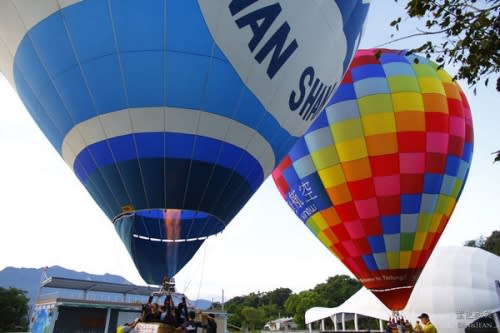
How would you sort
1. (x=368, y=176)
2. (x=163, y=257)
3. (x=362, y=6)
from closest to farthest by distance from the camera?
(x=163, y=257), (x=362, y=6), (x=368, y=176)

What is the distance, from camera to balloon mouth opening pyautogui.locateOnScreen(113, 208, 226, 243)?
19.3 ft

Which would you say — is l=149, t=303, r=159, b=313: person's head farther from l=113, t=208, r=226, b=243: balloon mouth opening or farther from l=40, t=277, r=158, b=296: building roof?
l=40, t=277, r=158, b=296: building roof

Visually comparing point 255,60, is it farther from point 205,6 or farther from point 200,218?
point 200,218

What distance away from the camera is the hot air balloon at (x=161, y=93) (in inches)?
212

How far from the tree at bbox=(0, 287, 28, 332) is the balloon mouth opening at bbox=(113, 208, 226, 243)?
118 ft

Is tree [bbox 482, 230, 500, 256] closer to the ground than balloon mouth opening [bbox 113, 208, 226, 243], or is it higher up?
higher up

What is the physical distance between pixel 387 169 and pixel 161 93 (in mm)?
8755

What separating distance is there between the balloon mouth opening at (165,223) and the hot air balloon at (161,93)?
0.06 ft

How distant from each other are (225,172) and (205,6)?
2476mm

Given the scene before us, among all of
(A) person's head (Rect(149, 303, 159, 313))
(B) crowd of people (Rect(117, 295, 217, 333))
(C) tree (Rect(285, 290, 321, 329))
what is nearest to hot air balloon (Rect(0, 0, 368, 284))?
(B) crowd of people (Rect(117, 295, 217, 333))

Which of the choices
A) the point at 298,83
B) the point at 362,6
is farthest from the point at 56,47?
the point at 362,6

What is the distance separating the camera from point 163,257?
20.2 ft

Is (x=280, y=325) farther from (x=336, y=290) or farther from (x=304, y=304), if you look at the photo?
(x=304, y=304)

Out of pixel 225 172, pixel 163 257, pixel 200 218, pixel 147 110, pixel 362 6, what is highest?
pixel 362 6
